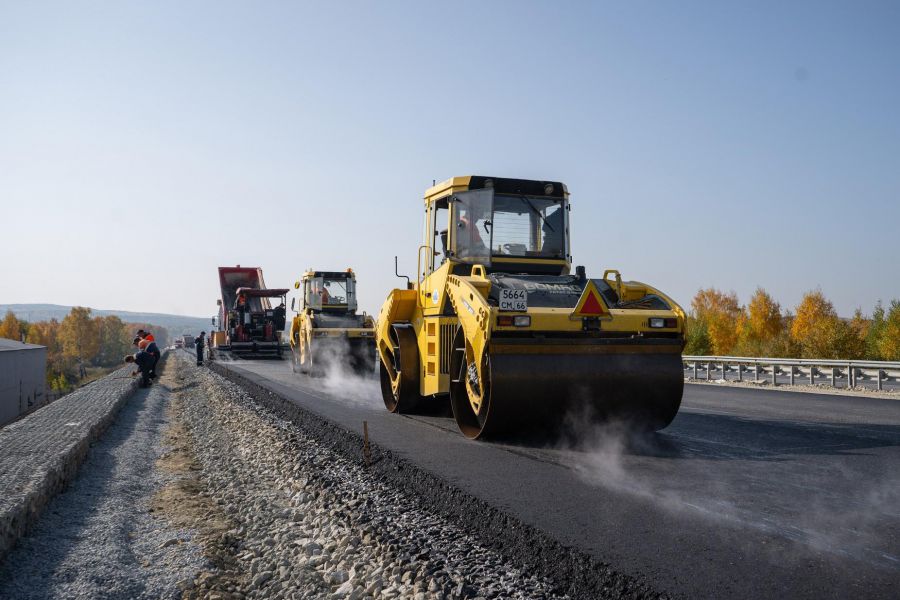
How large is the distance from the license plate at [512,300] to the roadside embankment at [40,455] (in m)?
4.79

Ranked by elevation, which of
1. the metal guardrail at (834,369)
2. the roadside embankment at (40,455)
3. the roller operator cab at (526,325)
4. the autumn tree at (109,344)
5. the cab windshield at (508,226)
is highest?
the cab windshield at (508,226)

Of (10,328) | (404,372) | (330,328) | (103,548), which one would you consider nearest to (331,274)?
(330,328)

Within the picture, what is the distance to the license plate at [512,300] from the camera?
26.0ft

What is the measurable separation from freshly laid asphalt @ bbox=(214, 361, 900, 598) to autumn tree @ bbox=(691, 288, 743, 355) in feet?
228

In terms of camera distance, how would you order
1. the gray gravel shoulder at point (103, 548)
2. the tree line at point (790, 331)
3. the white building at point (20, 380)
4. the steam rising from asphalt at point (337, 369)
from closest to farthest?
the gray gravel shoulder at point (103, 548)
the steam rising from asphalt at point (337, 369)
the white building at point (20, 380)
the tree line at point (790, 331)

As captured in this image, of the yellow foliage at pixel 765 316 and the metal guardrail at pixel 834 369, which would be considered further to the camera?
the yellow foliage at pixel 765 316

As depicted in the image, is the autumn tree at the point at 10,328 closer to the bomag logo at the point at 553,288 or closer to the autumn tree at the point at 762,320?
the autumn tree at the point at 762,320

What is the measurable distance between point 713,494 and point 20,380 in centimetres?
3178

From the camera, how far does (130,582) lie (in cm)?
521

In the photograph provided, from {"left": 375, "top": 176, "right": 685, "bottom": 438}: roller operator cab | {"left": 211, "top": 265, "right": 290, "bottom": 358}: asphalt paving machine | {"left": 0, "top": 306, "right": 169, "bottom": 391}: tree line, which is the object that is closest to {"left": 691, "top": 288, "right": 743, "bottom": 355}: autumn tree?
{"left": 211, "top": 265, "right": 290, "bottom": 358}: asphalt paving machine

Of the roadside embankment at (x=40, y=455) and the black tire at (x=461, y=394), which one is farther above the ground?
the black tire at (x=461, y=394)

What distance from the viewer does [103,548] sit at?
19.5ft

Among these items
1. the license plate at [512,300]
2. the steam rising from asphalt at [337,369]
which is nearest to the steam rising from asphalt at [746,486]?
the license plate at [512,300]

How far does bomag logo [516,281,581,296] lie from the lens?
8.76 metres
